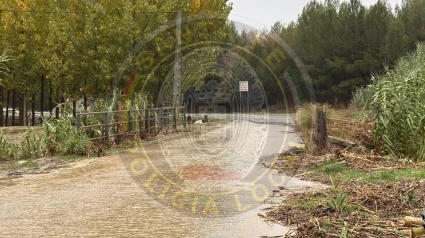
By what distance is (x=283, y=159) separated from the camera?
41.8 ft

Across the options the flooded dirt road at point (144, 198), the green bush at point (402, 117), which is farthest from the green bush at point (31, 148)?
the green bush at point (402, 117)

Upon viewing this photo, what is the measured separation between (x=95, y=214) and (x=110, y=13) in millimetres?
21360

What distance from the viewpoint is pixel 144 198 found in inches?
318

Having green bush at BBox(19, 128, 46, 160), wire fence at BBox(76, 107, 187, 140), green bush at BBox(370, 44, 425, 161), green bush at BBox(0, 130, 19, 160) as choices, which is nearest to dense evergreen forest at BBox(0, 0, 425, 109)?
wire fence at BBox(76, 107, 187, 140)

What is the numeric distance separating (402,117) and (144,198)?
6.05 meters

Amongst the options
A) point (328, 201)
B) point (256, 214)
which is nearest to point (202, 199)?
point (256, 214)

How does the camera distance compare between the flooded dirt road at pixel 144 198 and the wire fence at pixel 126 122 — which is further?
the wire fence at pixel 126 122

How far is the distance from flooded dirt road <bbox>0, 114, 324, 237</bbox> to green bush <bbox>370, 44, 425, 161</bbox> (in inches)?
109

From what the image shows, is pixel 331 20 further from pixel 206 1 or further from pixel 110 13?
pixel 110 13

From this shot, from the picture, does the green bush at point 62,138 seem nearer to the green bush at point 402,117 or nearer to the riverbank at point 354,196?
the riverbank at point 354,196

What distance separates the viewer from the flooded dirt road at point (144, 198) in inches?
244

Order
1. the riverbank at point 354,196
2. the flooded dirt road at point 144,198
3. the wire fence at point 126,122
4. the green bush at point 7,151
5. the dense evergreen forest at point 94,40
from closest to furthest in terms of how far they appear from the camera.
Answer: the riverbank at point 354,196 → the flooded dirt road at point 144,198 → the green bush at point 7,151 → the wire fence at point 126,122 → the dense evergreen forest at point 94,40

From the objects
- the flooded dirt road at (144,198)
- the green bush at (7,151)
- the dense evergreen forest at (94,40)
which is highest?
the dense evergreen forest at (94,40)

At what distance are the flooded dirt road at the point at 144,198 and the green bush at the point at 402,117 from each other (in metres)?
2.77
